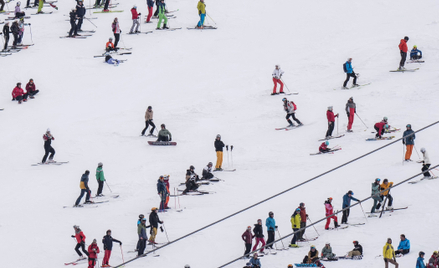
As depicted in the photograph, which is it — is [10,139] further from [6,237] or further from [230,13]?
[230,13]

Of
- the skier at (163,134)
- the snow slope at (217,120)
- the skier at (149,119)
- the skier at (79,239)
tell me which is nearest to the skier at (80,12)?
the snow slope at (217,120)

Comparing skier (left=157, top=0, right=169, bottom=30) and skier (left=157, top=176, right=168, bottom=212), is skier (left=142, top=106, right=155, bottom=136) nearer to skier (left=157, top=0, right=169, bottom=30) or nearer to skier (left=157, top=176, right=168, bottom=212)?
skier (left=157, top=176, right=168, bottom=212)

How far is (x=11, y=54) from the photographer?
37.3m

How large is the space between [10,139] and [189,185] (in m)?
9.43

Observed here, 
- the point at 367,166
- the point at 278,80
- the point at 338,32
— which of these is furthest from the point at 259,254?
the point at 338,32

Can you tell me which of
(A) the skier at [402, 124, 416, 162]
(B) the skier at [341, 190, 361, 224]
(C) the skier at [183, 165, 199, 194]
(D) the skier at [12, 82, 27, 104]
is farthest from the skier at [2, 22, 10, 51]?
(B) the skier at [341, 190, 361, 224]

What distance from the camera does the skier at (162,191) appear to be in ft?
74.8

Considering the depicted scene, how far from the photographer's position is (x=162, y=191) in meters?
23.0

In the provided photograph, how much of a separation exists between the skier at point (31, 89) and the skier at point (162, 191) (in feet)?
41.5

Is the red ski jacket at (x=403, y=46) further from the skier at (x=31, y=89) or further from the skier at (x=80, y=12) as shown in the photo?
the skier at (x=80, y=12)

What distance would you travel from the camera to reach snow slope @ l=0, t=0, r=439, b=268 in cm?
2183

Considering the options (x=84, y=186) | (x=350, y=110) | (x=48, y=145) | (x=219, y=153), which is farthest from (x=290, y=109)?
(x=48, y=145)

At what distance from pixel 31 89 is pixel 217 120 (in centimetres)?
886

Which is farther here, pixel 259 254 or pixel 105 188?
pixel 105 188
